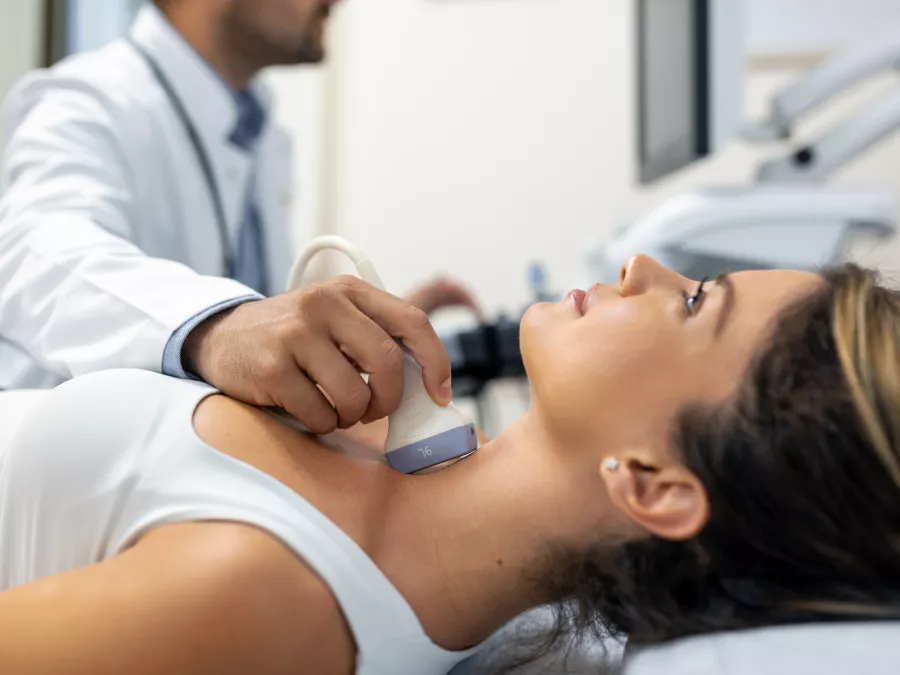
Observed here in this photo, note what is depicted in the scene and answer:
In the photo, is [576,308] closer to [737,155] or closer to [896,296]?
[896,296]

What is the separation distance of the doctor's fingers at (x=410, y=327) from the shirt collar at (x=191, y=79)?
0.84 metres

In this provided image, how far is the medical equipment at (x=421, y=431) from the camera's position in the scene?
0.62m

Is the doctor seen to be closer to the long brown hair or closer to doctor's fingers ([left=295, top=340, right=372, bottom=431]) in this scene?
doctor's fingers ([left=295, top=340, right=372, bottom=431])

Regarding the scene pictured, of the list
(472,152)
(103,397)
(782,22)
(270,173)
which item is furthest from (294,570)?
(782,22)

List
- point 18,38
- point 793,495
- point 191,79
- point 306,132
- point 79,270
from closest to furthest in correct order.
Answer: point 793,495, point 79,270, point 191,79, point 18,38, point 306,132

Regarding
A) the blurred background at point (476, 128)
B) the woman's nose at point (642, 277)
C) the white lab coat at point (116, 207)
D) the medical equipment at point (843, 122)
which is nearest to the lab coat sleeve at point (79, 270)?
the white lab coat at point (116, 207)

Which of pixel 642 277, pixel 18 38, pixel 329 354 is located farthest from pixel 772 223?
pixel 18 38

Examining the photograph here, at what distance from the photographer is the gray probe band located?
2.05 ft

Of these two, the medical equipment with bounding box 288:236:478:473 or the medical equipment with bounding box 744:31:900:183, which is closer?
the medical equipment with bounding box 288:236:478:473

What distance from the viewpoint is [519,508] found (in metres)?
0.60

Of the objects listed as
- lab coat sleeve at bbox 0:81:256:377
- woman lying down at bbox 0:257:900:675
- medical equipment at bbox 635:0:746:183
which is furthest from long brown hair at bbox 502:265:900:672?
medical equipment at bbox 635:0:746:183

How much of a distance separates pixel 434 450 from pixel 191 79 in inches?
38.7

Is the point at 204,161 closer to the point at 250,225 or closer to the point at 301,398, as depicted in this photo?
the point at 250,225

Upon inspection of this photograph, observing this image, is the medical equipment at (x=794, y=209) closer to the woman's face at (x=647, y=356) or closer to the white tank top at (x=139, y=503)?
the woman's face at (x=647, y=356)
